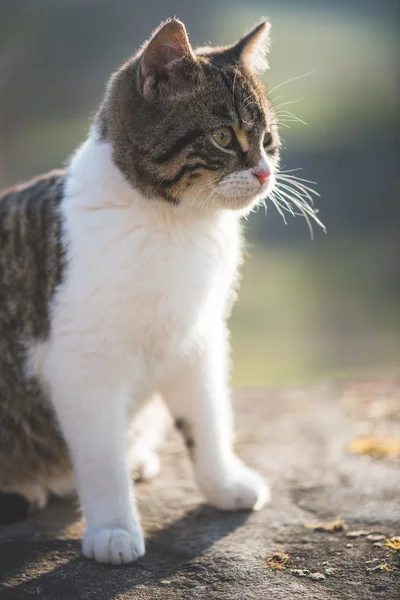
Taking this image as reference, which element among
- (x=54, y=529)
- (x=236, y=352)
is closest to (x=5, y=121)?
(x=236, y=352)

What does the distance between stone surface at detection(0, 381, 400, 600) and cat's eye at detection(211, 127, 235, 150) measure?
139cm

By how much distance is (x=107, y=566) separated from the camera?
2.43 m

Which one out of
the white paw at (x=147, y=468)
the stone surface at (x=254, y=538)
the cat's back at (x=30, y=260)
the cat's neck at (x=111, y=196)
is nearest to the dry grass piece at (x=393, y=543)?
the stone surface at (x=254, y=538)

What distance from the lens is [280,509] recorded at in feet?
9.45

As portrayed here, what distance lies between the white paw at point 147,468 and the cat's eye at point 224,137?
1.51 m

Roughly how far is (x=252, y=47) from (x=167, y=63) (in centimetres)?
49

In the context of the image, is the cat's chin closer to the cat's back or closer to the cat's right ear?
the cat's right ear

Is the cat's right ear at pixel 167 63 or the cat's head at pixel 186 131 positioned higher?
the cat's right ear at pixel 167 63

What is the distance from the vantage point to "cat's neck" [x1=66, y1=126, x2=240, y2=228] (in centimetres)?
255

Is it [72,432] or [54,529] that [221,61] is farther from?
[54,529]

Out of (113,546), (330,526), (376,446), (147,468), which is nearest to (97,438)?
(113,546)

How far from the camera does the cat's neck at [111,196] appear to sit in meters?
2.55

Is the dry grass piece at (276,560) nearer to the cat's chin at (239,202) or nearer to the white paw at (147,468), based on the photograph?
the white paw at (147,468)

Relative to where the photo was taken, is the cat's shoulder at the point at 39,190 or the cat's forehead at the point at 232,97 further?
the cat's shoulder at the point at 39,190
